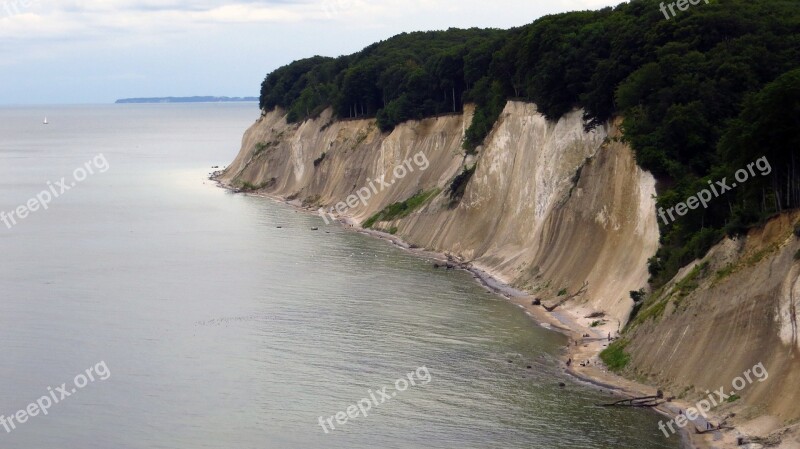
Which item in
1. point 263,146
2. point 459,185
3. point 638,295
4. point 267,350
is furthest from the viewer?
point 263,146

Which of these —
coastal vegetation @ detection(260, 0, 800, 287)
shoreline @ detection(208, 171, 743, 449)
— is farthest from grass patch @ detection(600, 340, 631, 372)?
coastal vegetation @ detection(260, 0, 800, 287)

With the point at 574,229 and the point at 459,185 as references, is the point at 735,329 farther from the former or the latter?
the point at 459,185

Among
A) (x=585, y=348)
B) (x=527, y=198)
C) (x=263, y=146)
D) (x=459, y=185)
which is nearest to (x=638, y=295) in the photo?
(x=585, y=348)

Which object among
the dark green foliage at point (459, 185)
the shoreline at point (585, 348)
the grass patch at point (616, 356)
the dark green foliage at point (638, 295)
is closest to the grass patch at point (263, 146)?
the dark green foliage at point (459, 185)

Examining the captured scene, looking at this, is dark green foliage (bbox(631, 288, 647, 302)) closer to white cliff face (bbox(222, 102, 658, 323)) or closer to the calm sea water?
white cliff face (bbox(222, 102, 658, 323))

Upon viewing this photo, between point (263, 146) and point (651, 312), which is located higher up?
point (263, 146)

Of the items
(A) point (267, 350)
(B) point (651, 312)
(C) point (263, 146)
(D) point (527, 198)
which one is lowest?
(A) point (267, 350)
